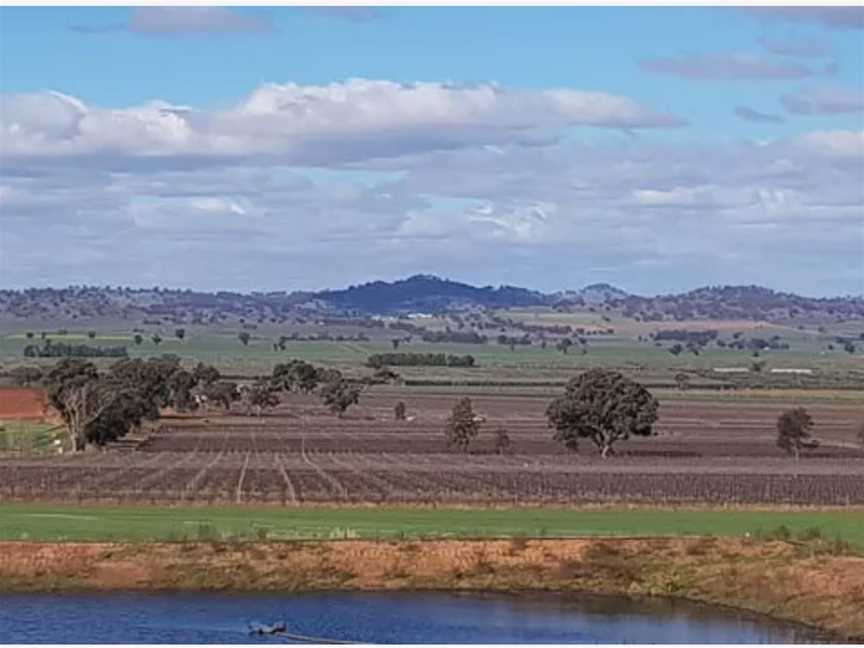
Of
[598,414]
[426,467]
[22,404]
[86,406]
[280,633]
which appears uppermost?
[598,414]

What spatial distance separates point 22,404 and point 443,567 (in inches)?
3978

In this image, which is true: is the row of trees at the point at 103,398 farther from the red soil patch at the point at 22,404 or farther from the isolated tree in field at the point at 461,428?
the isolated tree in field at the point at 461,428

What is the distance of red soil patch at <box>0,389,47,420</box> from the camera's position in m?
139

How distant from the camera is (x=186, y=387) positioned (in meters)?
155

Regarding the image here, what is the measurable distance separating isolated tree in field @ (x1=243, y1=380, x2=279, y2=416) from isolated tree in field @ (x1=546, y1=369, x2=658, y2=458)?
5513 centimetres

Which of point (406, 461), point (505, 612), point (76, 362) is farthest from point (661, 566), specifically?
point (76, 362)

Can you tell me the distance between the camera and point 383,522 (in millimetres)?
58531

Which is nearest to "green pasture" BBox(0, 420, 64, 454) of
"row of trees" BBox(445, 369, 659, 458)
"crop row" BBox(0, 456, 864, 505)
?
"crop row" BBox(0, 456, 864, 505)

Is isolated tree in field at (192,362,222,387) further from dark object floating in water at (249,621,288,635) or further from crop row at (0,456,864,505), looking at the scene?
dark object floating in water at (249,621,288,635)

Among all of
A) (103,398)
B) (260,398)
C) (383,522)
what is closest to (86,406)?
(103,398)

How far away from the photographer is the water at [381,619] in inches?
1540

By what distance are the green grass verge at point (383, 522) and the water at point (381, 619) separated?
5982 mm

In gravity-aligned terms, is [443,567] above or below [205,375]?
below

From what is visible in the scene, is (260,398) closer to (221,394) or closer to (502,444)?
(221,394)
